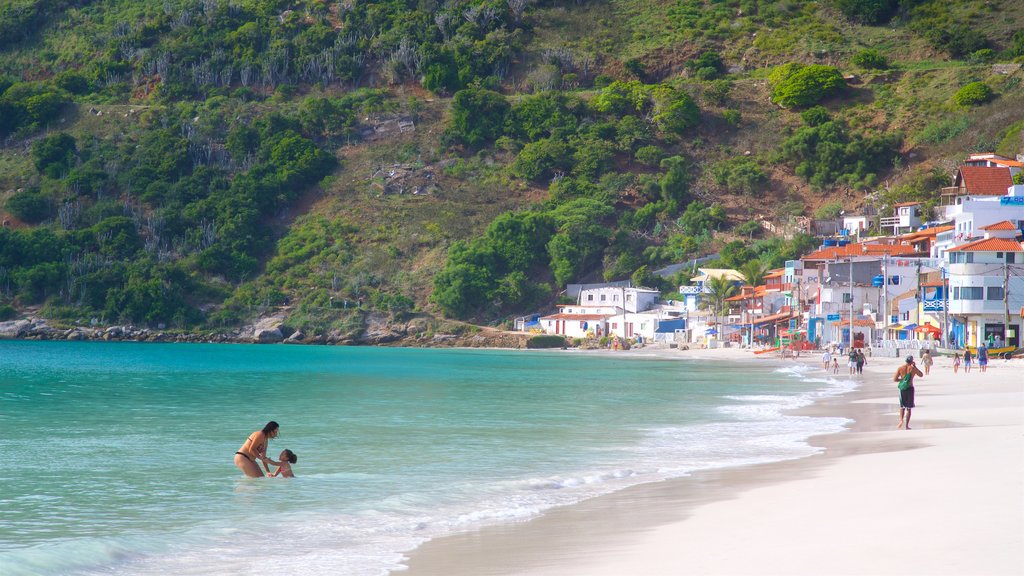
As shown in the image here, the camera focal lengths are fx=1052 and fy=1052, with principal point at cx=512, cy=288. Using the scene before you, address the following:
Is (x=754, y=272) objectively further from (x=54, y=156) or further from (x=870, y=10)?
(x=54, y=156)

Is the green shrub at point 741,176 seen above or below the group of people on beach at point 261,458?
above

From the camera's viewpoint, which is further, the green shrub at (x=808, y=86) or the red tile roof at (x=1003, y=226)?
the green shrub at (x=808, y=86)

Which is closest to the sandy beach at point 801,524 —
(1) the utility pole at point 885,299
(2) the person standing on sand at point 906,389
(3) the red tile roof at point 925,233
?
(2) the person standing on sand at point 906,389

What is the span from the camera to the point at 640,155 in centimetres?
10188

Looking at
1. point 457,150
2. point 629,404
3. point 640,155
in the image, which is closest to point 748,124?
point 640,155

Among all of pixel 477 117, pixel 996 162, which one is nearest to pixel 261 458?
pixel 996 162

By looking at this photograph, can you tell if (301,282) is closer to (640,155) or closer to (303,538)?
(640,155)

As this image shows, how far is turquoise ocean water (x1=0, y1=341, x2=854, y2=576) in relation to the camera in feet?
32.5

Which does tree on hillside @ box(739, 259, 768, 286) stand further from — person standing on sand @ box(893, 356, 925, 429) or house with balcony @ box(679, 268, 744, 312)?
person standing on sand @ box(893, 356, 925, 429)

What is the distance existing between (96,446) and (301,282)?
249 ft

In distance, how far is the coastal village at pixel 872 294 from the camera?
44.9 m

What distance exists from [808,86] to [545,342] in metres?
41.1

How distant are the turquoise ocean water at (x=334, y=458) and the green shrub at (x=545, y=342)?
147 feet

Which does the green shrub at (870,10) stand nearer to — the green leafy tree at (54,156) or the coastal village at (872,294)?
the coastal village at (872,294)
